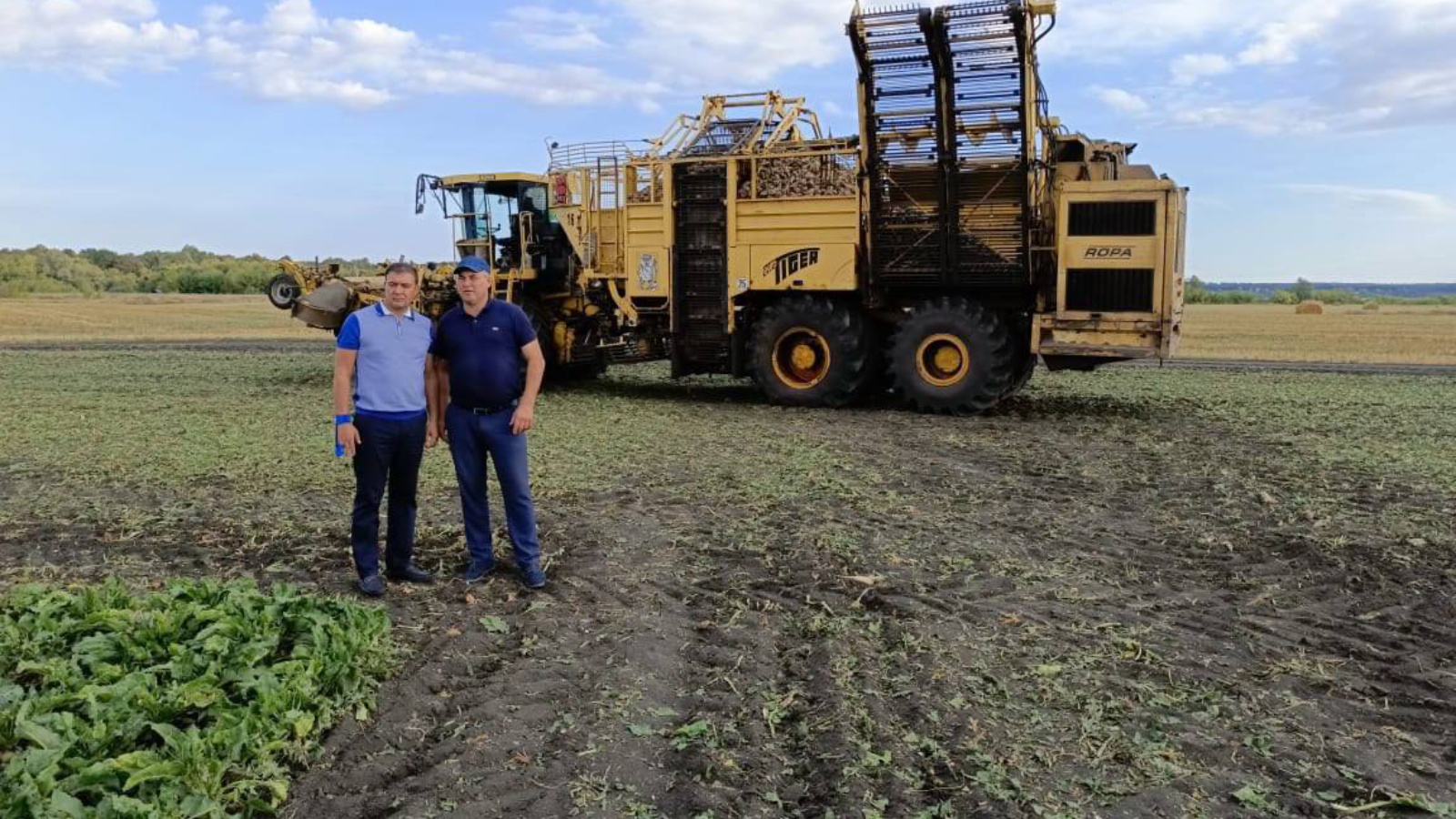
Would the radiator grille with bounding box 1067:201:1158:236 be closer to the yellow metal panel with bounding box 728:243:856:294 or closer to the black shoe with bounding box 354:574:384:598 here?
the yellow metal panel with bounding box 728:243:856:294

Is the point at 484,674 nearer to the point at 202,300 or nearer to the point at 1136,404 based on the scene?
the point at 1136,404

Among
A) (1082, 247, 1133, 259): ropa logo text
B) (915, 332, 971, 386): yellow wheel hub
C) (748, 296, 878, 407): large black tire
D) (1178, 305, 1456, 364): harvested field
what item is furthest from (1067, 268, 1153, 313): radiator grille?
(1178, 305, 1456, 364): harvested field

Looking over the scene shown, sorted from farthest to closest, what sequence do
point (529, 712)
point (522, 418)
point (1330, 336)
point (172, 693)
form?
point (1330, 336) → point (522, 418) → point (529, 712) → point (172, 693)

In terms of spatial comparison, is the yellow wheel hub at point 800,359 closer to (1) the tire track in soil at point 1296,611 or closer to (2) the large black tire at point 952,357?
(2) the large black tire at point 952,357

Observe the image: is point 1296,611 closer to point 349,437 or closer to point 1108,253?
point 349,437

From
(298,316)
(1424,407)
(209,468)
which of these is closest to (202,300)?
(298,316)

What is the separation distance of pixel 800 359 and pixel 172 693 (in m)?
9.94

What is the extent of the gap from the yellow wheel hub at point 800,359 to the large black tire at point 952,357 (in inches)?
36.2

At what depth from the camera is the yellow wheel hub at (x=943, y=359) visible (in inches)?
480

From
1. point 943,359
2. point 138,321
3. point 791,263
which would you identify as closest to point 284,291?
point 791,263

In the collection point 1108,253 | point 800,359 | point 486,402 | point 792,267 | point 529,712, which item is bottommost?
point 529,712

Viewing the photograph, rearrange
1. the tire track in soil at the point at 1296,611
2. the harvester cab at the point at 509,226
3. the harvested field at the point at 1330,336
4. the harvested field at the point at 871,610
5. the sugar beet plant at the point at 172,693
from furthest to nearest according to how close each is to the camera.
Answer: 1. the harvested field at the point at 1330,336
2. the harvester cab at the point at 509,226
3. the tire track in soil at the point at 1296,611
4. the harvested field at the point at 871,610
5. the sugar beet plant at the point at 172,693

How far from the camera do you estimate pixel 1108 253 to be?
11414 millimetres

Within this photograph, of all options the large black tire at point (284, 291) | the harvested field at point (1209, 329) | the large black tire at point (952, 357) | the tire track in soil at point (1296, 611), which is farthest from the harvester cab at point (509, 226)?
the harvested field at point (1209, 329)
